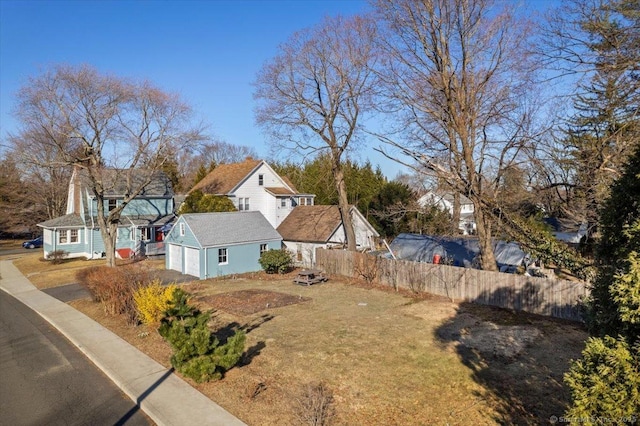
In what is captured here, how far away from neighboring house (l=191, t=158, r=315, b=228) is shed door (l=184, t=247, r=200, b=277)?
939cm

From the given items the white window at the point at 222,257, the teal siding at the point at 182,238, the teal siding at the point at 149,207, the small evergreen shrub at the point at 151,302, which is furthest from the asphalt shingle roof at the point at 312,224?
the small evergreen shrub at the point at 151,302

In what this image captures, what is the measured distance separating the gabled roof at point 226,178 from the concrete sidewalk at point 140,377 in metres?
19.2

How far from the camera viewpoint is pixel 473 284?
1744 cm

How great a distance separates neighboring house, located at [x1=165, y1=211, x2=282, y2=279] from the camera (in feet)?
80.6

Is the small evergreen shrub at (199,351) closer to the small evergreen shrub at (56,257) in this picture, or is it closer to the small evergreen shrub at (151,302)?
the small evergreen shrub at (151,302)

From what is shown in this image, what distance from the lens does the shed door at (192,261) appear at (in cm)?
2469

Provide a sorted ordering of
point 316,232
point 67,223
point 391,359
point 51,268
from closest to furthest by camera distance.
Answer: point 391,359 < point 316,232 < point 51,268 < point 67,223

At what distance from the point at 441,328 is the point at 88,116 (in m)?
24.3

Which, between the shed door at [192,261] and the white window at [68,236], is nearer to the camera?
the shed door at [192,261]

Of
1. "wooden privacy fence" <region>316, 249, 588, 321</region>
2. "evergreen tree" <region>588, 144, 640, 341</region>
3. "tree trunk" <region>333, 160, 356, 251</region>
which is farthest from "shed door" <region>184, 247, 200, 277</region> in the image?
"evergreen tree" <region>588, 144, 640, 341</region>

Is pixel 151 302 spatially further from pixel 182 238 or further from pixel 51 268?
pixel 51 268

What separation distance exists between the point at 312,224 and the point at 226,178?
448 inches

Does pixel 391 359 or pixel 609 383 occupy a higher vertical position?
pixel 609 383

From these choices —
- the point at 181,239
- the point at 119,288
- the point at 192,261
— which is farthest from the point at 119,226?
the point at 119,288
